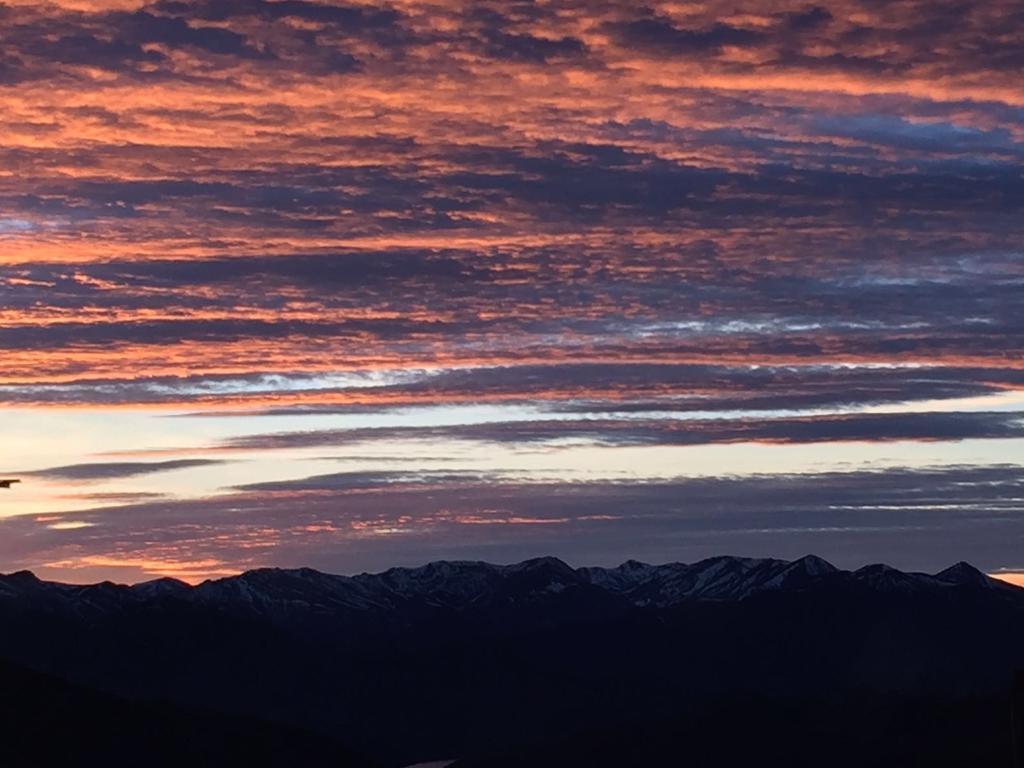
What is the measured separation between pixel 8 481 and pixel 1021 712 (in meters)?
107

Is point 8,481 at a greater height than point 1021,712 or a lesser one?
greater

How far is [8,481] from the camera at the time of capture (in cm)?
13362

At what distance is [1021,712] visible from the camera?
38281 millimetres

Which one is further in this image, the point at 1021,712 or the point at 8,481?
the point at 8,481
